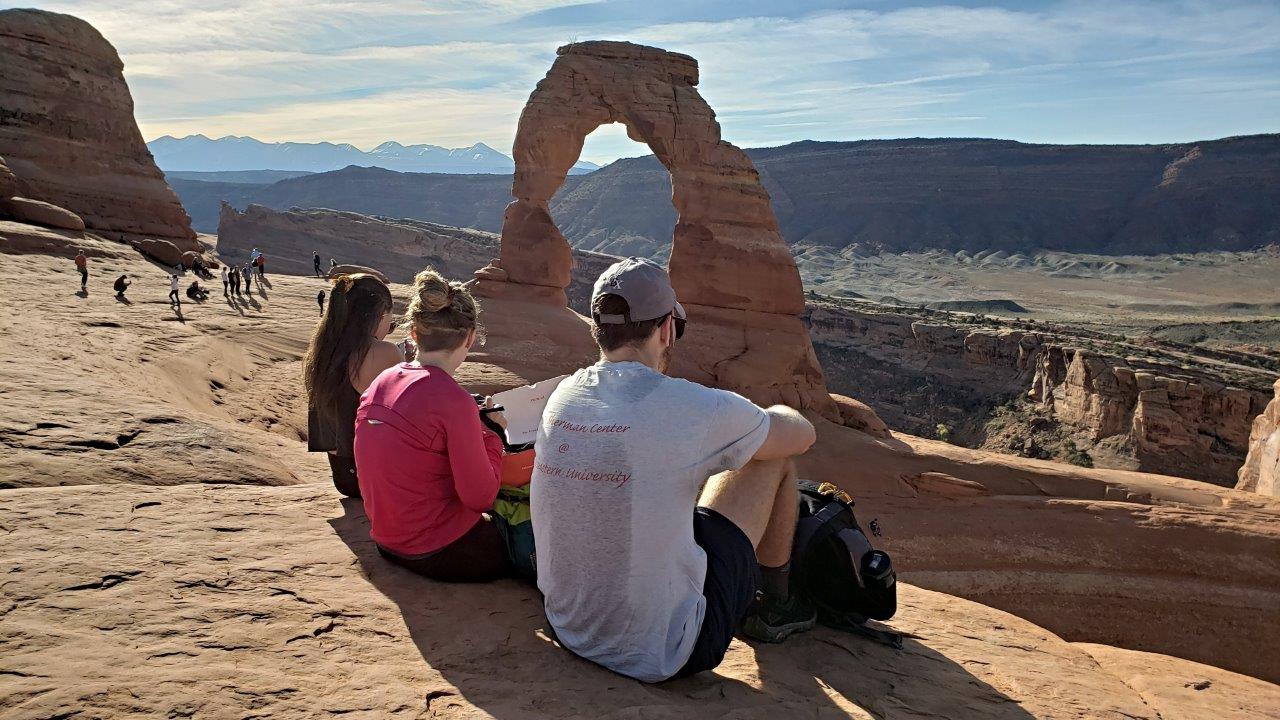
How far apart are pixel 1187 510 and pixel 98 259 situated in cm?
2186

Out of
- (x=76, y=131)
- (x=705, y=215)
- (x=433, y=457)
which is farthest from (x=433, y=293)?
(x=76, y=131)

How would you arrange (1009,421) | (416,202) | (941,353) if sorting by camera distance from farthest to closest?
(416,202)
(941,353)
(1009,421)

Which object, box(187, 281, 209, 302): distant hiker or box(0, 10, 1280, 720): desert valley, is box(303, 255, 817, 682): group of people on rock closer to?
box(0, 10, 1280, 720): desert valley

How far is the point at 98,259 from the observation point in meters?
18.3

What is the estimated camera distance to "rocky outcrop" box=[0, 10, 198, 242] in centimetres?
2192

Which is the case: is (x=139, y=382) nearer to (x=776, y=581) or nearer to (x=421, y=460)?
(x=421, y=460)

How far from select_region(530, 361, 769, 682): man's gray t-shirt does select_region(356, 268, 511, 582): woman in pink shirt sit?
0.56m

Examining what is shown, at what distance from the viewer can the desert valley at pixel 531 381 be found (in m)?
2.66

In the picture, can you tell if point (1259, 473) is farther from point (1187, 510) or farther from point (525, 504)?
point (525, 504)

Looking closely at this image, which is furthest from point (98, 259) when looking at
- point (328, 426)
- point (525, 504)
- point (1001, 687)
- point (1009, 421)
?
point (1009, 421)

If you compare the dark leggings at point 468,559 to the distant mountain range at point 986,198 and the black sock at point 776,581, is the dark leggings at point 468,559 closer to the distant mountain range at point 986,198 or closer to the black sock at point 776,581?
the black sock at point 776,581

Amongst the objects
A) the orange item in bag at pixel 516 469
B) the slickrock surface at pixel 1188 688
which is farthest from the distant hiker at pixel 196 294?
the slickrock surface at pixel 1188 688

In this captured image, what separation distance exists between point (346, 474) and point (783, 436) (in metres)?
2.75

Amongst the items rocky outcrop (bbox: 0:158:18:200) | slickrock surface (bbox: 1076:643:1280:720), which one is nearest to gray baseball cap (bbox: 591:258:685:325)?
slickrock surface (bbox: 1076:643:1280:720)
